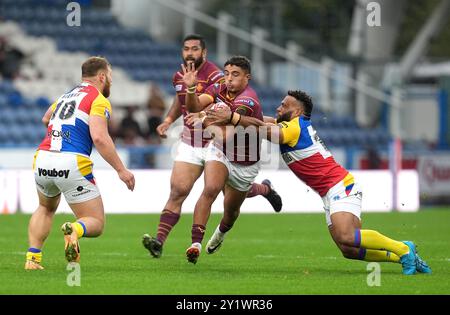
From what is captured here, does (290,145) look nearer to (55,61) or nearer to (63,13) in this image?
(55,61)

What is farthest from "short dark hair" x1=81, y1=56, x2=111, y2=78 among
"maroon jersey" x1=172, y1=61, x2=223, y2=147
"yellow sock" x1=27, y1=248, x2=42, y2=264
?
"maroon jersey" x1=172, y1=61, x2=223, y2=147

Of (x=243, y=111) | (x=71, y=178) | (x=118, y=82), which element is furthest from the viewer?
(x=118, y=82)

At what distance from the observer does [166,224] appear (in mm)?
12766

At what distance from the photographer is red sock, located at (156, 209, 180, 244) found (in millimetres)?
12734

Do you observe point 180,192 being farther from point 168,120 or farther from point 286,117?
point 286,117

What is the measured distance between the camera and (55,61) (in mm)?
28938

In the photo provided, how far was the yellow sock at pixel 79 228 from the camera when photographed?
34.8ft

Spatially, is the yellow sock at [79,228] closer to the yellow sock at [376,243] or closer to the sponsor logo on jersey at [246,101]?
the sponsor logo on jersey at [246,101]

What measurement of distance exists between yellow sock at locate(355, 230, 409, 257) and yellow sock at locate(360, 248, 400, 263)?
0.14 m

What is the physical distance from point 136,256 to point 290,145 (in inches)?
118

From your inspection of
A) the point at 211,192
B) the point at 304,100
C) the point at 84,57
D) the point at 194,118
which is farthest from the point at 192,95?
the point at 84,57

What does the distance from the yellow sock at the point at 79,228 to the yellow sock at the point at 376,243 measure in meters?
2.65

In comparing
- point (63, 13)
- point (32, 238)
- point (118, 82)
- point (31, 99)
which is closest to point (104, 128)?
point (32, 238)

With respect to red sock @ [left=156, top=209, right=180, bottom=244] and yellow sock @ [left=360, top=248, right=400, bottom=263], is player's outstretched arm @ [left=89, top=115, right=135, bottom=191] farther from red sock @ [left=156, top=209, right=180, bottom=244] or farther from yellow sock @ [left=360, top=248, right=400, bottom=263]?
yellow sock @ [left=360, top=248, right=400, bottom=263]
